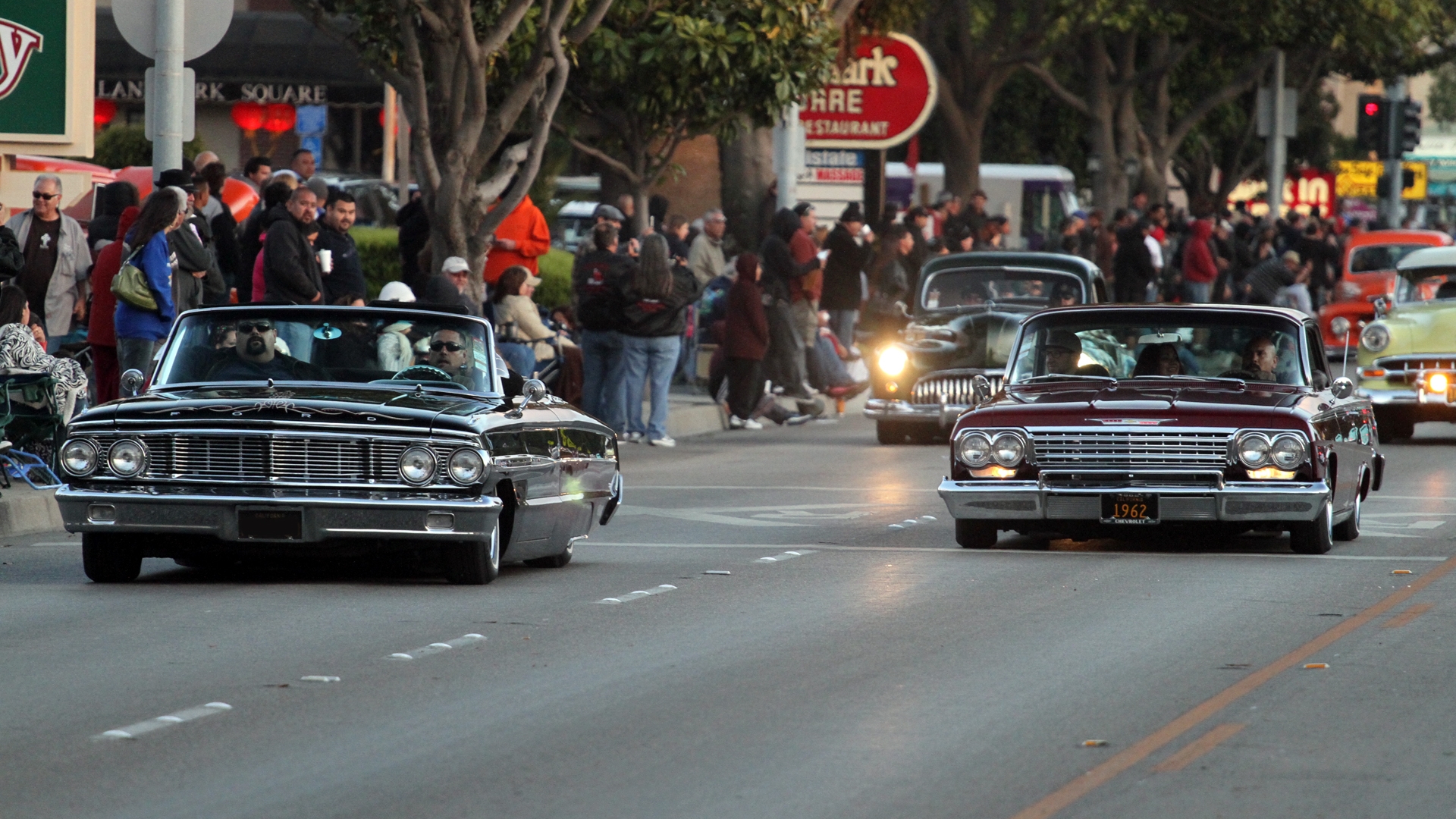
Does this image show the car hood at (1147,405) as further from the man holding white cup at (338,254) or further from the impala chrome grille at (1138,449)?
the man holding white cup at (338,254)

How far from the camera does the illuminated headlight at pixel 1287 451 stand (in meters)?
12.2

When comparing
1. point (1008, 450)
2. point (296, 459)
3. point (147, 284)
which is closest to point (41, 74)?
point (147, 284)

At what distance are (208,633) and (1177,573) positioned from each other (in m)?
4.94

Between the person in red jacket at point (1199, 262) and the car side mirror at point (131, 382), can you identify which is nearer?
the car side mirror at point (131, 382)

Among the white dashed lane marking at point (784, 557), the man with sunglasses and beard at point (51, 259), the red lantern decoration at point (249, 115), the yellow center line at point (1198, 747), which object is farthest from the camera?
the red lantern decoration at point (249, 115)

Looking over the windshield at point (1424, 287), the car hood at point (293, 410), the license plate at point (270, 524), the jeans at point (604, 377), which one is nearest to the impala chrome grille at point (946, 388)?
the jeans at point (604, 377)

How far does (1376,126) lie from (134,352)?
32986 mm

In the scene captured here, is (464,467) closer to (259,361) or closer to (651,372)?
(259,361)

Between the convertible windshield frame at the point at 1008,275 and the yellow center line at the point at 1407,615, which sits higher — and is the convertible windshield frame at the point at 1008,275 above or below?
above

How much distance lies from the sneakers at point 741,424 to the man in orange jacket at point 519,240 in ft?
8.75

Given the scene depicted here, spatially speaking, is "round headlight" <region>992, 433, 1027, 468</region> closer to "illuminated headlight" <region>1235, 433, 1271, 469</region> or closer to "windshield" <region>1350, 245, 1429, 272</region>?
"illuminated headlight" <region>1235, 433, 1271, 469</region>

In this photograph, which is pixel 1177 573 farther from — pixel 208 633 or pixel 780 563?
pixel 208 633

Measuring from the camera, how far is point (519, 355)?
65.3 feet

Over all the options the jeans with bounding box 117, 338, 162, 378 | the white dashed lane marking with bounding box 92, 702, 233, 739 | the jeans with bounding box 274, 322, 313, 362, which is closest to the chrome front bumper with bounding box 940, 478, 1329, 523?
the jeans with bounding box 274, 322, 313, 362
